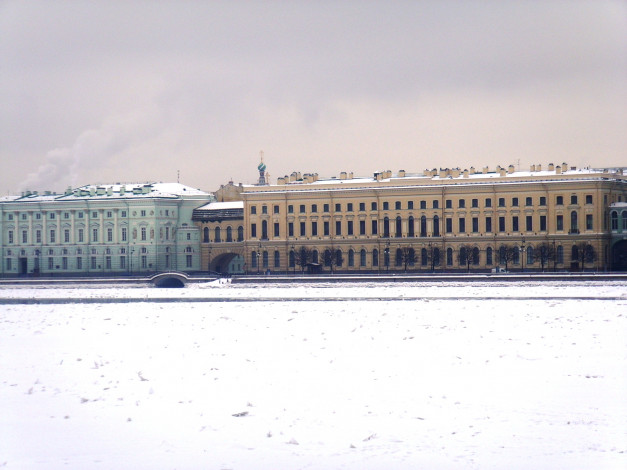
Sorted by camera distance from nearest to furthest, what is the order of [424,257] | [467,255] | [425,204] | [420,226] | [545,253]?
1. [545,253]
2. [467,255]
3. [424,257]
4. [425,204]
5. [420,226]

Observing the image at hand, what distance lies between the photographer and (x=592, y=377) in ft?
63.0

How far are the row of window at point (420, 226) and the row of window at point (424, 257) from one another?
65.4 inches

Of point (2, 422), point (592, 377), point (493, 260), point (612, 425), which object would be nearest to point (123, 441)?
point (2, 422)

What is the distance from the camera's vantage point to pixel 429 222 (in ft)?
284

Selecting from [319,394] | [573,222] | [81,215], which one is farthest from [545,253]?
[319,394]

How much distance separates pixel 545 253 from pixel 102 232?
140 feet

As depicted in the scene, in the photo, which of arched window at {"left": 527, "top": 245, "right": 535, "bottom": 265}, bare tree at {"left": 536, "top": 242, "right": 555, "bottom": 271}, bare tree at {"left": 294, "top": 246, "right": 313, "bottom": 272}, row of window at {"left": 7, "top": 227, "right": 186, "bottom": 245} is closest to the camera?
bare tree at {"left": 536, "top": 242, "right": 555, "bottom": 271}

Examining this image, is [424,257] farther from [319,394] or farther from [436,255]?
[319,394]

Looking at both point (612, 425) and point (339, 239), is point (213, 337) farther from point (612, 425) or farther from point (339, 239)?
point (339, 239)

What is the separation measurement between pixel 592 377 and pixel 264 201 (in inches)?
2919

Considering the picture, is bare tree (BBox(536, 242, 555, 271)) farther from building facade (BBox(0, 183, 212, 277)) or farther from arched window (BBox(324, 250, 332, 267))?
building facade (BBox(0, 183, 212, 277))

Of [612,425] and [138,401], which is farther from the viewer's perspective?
[138,401]

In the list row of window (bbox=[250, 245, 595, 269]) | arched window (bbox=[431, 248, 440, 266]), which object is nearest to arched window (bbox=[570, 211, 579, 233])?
row of window (bbox=[250, 245, 595, 269])

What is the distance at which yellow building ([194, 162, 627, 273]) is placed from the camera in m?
→ 81.6
